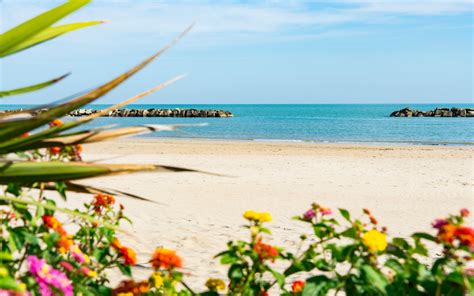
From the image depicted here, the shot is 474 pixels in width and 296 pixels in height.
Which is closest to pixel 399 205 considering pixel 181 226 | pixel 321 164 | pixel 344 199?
pixel 344 199

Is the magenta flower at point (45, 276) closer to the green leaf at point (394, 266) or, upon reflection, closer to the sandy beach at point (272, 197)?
the green leaf at point (394, 266)

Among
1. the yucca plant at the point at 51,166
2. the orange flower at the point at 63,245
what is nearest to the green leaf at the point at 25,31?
the yucca plant at the point at 51,166

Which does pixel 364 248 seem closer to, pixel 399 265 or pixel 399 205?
pixel 399 265

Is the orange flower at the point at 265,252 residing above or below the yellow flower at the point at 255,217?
below

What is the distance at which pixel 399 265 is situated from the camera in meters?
2.12

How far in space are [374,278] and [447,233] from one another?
0.27 m

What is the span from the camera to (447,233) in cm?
197

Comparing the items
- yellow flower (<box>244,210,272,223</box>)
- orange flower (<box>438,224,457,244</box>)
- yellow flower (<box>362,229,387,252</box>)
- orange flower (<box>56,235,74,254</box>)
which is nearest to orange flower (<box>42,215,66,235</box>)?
orange flower (<box>56,235,74,254</box>)

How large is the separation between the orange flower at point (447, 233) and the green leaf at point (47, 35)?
1677mm

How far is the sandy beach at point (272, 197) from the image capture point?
248 inches

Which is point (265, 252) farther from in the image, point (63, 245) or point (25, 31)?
point (25, 31)

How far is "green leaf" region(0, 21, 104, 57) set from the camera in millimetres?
2523

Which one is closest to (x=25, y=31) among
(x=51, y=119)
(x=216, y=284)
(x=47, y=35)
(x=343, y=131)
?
(x=47, y=35)

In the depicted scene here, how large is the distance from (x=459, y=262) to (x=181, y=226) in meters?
5.11
